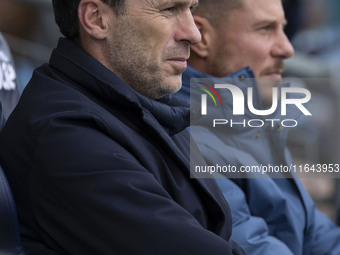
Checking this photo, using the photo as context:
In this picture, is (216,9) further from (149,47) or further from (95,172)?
(95,172)

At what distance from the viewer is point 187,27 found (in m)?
2.00

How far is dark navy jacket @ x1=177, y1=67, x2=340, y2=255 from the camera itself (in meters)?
2.31

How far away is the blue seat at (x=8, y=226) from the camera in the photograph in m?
1.64

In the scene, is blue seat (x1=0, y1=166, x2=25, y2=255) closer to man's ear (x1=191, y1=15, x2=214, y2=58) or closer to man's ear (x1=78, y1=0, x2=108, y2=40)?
man's ear (x1=78, y1=0, x2=108, y2=40)

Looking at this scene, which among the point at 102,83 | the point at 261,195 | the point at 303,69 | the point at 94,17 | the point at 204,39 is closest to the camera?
the point at 102,83

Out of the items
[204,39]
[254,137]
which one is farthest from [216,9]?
[254,137]

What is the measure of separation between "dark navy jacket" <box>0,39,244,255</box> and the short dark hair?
15cm

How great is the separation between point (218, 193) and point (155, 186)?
446mm

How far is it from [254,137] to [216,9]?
565 mm

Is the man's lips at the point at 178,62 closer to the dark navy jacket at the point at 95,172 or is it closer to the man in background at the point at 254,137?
the dark navy jacket at the point at 95,172

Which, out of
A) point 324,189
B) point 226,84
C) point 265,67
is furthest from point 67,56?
point 324,189

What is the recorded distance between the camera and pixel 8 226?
5.40ft

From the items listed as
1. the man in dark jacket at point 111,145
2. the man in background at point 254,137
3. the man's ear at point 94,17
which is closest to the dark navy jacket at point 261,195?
the man in background at point 254,137

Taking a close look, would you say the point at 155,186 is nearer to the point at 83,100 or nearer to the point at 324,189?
the point at 83,100
